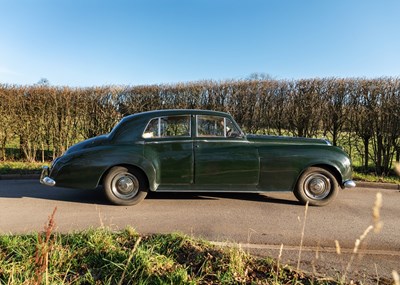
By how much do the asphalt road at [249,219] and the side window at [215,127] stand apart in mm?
1253

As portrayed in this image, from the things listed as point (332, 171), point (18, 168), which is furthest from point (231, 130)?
point (18, 168)

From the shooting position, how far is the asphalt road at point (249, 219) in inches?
152

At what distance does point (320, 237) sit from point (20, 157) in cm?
975

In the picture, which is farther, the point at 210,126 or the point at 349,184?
the point at 210,126

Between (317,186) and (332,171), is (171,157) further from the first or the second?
(332,171)

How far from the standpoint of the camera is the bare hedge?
29.2 feet

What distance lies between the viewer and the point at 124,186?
5.80 meters

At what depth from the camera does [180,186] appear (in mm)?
5801

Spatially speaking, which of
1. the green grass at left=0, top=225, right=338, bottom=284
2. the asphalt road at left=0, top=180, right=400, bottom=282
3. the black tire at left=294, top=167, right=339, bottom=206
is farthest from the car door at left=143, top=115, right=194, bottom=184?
the green grass at left=0, top=225, right=338, bottom=284

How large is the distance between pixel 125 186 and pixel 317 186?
3.35 metres

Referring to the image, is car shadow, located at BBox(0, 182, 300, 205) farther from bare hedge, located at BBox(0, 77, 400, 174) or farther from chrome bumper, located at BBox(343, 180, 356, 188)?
bare hedge, located at BBox(0, 77, 400, 174)

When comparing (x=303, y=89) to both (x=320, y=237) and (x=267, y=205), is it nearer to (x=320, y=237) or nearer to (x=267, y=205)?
(x=267, y=205)

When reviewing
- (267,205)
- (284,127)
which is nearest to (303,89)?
(284,127)

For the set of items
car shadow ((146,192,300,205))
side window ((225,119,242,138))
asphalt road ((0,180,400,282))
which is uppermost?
side window ((225,119,242,138))
